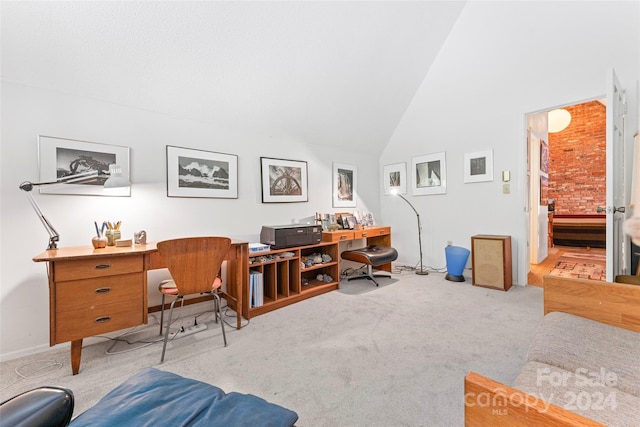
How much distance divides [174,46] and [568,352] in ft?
10.2

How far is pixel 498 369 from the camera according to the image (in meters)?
1.65

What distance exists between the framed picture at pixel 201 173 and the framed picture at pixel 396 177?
2576 mm

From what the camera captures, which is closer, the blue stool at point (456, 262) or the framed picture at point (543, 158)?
the blue stool at point (456, 262)

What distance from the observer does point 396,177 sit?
458 cm

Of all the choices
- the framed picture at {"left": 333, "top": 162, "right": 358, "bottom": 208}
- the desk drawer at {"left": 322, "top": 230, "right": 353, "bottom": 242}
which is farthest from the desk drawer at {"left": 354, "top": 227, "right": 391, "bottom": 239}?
the framed picture at {"left": 333, "top": 162, "right": 358, "bottom": 208}

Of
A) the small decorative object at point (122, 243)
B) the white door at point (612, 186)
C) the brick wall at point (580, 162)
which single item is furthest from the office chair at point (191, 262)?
the brick wall at point (580, 162)

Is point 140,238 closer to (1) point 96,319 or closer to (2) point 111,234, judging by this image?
(2) point 111,234

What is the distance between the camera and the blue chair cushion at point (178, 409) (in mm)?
765

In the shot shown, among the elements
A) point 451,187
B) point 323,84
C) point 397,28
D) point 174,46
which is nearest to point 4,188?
point 174,46

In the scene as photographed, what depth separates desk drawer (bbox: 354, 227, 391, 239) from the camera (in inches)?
144

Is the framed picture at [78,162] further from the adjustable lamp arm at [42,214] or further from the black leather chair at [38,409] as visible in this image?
the black leather chair at [38,409]

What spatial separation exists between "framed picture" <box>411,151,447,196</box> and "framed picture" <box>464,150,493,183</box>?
317 millimetres

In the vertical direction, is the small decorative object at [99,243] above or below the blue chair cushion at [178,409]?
above

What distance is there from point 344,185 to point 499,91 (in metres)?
2.41
